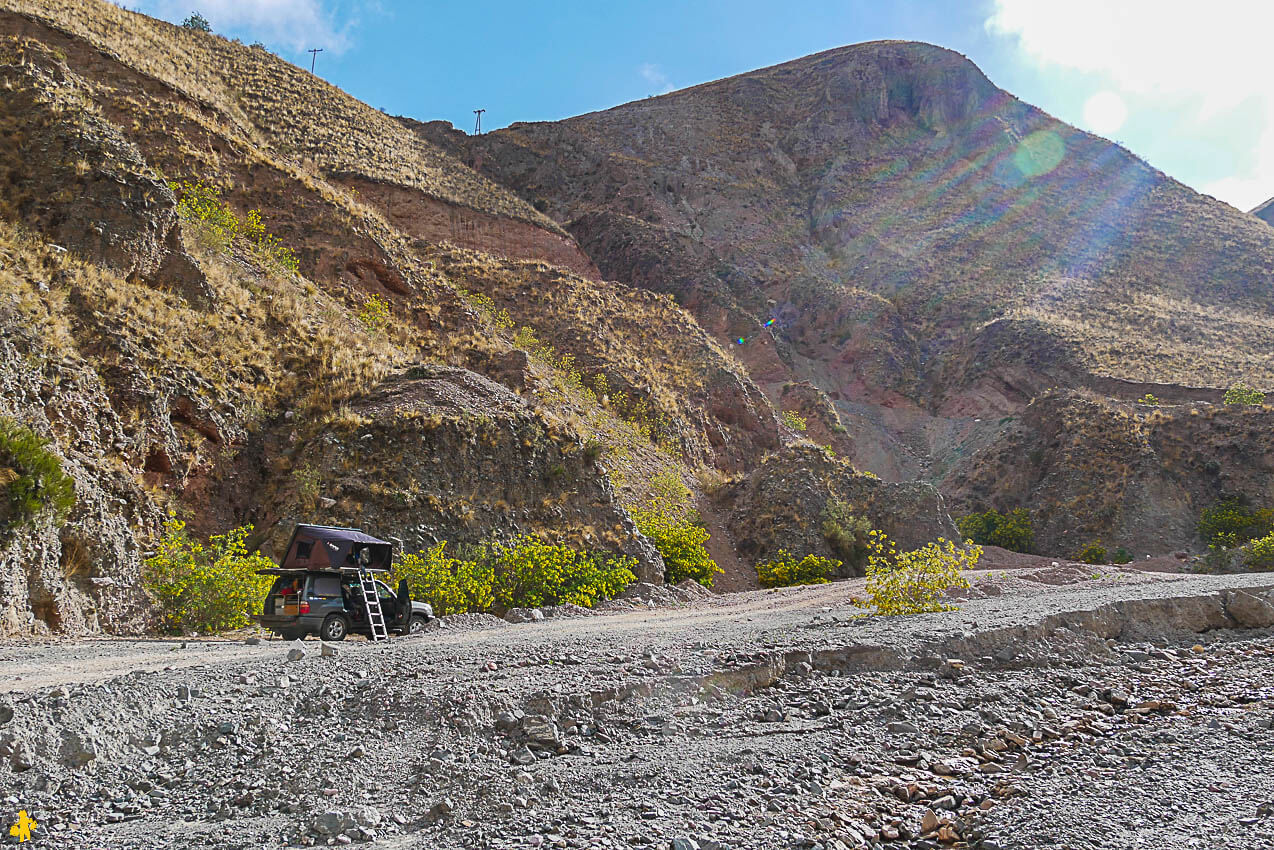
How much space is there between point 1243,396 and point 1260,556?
1939cm

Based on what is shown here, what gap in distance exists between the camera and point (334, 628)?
10.1 metres

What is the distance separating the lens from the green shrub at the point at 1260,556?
20.6m

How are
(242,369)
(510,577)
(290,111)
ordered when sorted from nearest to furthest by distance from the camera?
(510,577)
(242,369)
(290,111)

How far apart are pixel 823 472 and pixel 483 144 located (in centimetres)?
4912

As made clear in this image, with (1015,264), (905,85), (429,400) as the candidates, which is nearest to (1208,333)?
(1015,264)

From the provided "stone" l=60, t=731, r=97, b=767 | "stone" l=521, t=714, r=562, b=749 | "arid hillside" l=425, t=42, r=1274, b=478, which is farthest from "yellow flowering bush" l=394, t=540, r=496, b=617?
"arid hillside" l=425, t=42, r=1274, b=478

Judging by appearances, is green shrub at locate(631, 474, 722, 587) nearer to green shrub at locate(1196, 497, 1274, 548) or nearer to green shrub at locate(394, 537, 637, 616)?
green shrub at locate(394, 537, 637, 616)

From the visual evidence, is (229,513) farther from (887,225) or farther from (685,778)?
(887,225)

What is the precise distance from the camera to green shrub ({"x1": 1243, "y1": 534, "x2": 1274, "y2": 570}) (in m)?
20.6

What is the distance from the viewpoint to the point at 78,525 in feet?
34.6

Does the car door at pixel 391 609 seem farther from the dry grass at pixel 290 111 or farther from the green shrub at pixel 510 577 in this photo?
the dry grass at pixel 290 111

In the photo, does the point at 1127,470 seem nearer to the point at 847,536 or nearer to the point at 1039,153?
the point at 847,536

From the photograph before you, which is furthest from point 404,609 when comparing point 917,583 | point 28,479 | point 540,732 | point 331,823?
point 917,583

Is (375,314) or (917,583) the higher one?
(375,314)
